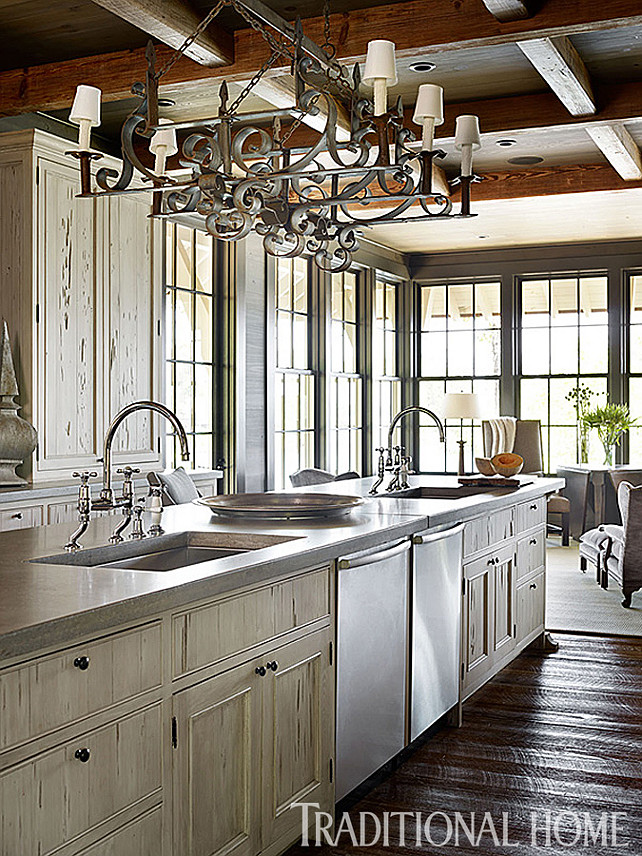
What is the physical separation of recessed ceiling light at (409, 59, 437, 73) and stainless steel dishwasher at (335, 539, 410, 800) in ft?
9.14

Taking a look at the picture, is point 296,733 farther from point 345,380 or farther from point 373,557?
point 345,380

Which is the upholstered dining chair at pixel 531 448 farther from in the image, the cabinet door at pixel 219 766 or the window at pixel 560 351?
the cabinet door at pixel 219 766

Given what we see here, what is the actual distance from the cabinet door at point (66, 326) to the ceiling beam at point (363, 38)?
41 cm

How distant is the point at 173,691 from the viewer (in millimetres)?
2180

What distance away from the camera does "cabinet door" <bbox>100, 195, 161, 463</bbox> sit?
5535 millimetres

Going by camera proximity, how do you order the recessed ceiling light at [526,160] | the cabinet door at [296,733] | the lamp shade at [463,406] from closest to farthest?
the cabinet door at [296,733]
the recessed ceiling light at [526,160]
the lamp shade at [463,406]

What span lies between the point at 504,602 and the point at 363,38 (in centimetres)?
268

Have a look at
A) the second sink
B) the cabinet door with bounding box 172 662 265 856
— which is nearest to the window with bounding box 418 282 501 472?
the second sink

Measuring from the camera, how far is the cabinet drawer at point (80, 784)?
1.74m

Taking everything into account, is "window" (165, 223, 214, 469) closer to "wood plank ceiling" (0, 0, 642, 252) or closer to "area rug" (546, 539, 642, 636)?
"wood plank ceiling" (0, 0, 642, 252)

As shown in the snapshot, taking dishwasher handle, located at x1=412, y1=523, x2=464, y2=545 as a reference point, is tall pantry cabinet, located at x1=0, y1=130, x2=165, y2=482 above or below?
above

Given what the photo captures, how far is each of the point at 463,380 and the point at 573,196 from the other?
131 inches

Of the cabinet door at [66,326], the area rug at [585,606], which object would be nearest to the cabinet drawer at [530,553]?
the area rug at [585,606]

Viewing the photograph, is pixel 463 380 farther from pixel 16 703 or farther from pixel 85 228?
pixel 16 703
